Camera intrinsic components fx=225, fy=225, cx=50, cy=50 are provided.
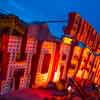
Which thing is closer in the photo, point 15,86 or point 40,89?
point 15,86

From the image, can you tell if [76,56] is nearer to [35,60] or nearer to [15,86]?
[35,60]

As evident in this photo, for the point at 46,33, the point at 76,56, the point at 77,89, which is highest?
the point at 46,33

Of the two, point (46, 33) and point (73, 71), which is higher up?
point (46, 33)

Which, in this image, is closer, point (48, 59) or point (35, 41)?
point (35, 41)

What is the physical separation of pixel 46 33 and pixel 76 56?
3201 millimetres

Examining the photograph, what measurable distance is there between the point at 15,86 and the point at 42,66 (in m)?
1.51

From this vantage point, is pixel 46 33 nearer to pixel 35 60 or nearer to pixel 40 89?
pixel 35 60

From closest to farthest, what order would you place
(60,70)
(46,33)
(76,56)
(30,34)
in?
(30,34) < (46,33) < (60,70) < (76,56)

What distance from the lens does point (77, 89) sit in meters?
10.2

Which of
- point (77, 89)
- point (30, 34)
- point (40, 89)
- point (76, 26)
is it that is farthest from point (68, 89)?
point (30, 34)

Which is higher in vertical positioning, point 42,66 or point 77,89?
point 42,66

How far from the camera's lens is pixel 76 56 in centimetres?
1107

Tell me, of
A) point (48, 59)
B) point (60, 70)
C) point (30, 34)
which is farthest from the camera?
point (60, 70)

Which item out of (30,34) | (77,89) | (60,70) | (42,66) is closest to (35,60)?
(42,66)
